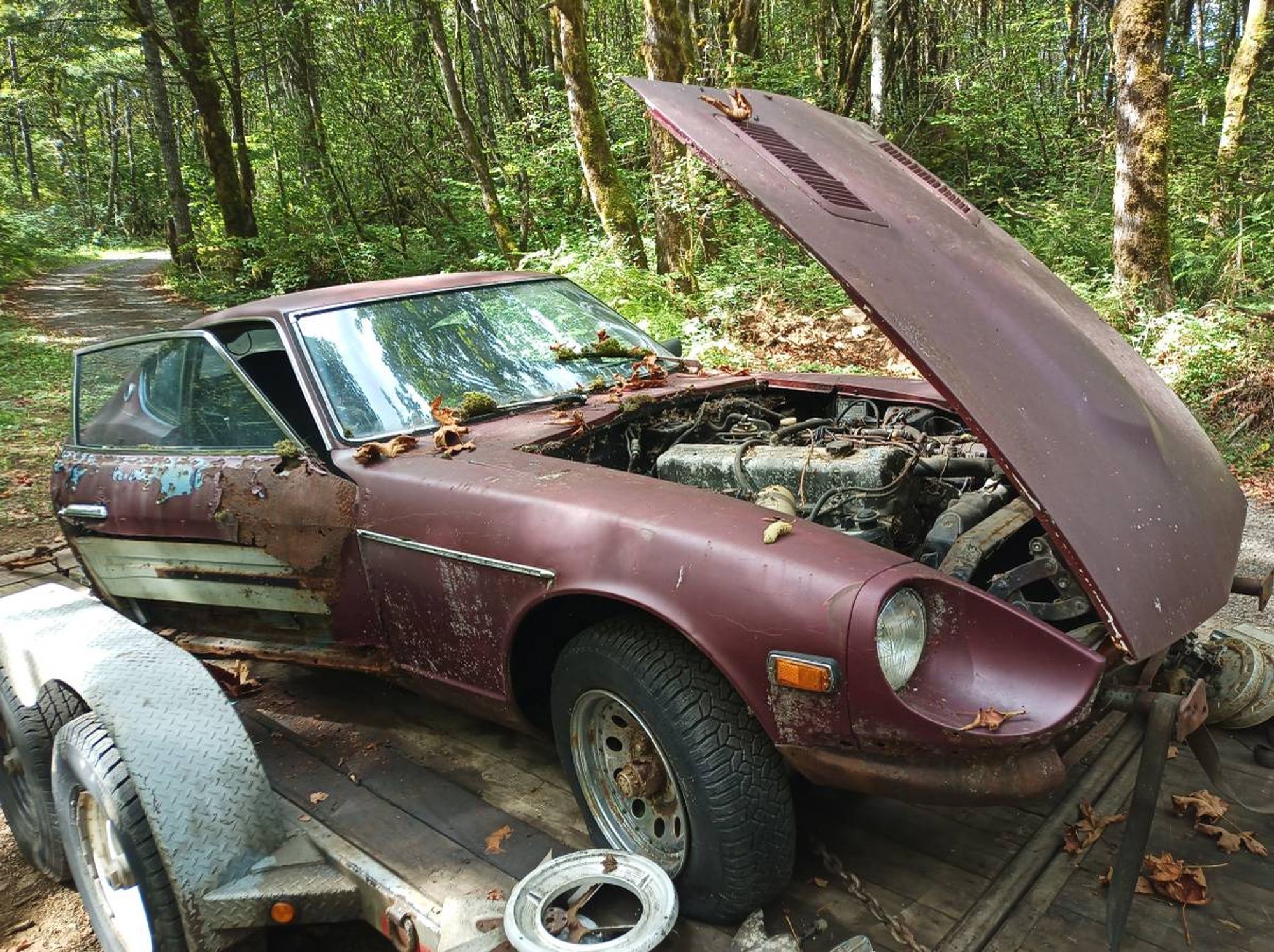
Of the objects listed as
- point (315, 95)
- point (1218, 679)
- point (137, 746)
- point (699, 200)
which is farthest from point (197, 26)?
point (1218, 679)

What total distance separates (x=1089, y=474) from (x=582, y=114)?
364 inches

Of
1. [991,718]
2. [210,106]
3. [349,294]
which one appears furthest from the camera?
[210,106]

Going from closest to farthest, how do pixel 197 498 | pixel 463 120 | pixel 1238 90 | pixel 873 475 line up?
pixel 873 475, pixel 197 498, pixel 1238 90, pixel 463 120

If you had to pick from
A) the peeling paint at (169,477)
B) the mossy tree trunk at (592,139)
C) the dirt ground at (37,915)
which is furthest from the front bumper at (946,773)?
the mossy tree trunk at (592,139)

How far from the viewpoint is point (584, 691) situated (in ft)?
7.20

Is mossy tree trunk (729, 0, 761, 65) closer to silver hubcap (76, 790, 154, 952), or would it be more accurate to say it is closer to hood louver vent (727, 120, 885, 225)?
hood louver vent (727, 120, 885, 225)

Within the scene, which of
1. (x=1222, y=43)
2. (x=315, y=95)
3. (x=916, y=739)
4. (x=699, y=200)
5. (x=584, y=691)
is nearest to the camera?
→ (x=916, y=739)

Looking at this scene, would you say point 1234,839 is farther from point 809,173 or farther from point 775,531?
point 809,173

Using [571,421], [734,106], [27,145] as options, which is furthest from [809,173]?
[27,145]

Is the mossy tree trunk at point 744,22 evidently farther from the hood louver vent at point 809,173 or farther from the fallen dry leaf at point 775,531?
the fallen dry leaf at point 775,531

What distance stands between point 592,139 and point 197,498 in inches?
324

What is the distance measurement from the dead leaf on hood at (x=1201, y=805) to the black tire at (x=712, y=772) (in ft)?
3.94

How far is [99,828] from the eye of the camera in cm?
245

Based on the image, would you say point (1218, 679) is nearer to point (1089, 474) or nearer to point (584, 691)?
point (1089, 474)
